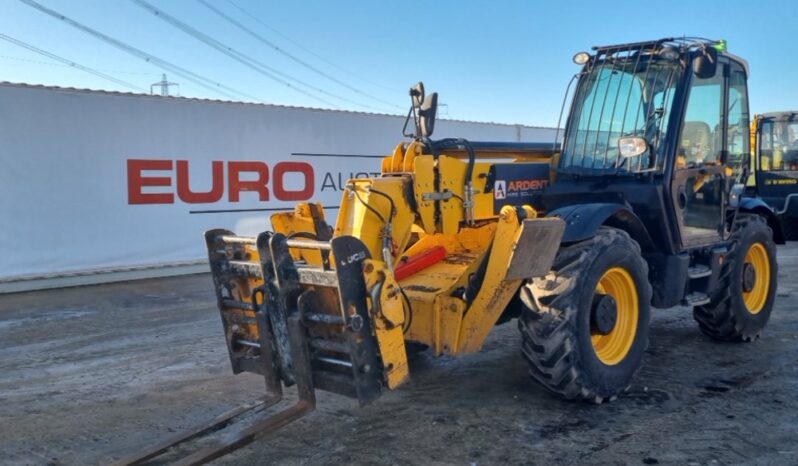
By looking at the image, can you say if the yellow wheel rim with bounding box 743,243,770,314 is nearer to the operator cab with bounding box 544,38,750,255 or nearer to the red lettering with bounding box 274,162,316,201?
the operator cab with bounding box 544,38,750,255

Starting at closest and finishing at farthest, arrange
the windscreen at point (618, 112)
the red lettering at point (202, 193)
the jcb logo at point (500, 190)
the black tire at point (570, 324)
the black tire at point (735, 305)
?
the black tire at point (570, 324), the jcb logo at point (500, 190), the windscreen at point (618, 112), the black tire at point (735, 305), the red lettering at point (202, 193)

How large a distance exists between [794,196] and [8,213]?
14.6 metres

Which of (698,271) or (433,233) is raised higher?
(433,233)

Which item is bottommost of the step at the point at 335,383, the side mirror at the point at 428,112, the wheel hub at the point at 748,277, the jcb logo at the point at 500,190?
the step at the point at 335,383

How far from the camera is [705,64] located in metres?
5.89

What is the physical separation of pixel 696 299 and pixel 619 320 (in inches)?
49.9

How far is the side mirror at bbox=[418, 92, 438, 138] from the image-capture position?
5164 millimetres

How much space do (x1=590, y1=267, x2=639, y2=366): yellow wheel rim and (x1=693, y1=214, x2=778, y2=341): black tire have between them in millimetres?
1761

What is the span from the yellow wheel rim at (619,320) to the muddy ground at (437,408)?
1.04ft

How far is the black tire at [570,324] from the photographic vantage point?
4723 mm

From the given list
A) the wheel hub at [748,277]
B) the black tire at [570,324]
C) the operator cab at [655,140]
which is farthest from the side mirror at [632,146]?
the wheel hub at [748,277]

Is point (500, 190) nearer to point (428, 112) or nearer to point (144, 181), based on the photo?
point (428, 112)

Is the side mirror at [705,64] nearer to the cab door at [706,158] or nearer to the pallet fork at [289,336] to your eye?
the cab door at [706,158]

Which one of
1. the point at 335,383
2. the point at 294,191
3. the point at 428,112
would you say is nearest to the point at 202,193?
the point at 294,191
